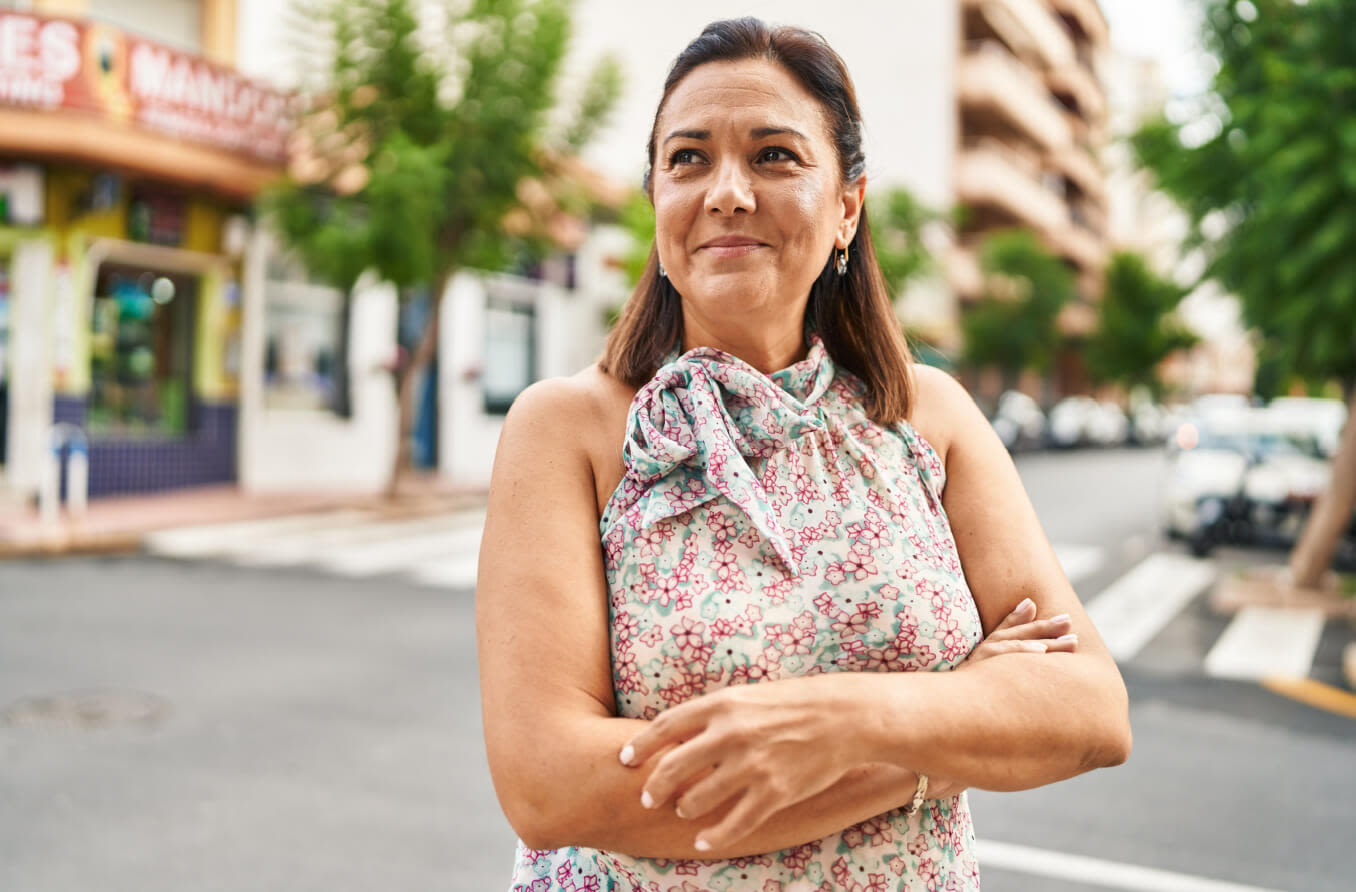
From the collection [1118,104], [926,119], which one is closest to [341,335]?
[1118,104]

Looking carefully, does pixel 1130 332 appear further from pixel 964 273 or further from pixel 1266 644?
pixel 1266 644

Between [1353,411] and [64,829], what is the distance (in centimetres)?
963

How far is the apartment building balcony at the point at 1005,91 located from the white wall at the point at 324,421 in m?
27.6

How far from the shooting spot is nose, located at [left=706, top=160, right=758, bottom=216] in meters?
1.58

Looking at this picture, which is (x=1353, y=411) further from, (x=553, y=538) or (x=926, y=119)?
(x=926, y=119)

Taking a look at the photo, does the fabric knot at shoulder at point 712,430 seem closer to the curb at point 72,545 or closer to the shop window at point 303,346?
the curb at point 72,545

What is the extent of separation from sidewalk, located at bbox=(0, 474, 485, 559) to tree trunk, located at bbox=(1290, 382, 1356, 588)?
10.2 meters

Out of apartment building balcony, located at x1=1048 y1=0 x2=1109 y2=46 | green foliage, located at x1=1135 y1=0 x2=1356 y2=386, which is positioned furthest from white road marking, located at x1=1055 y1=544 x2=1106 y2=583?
apartment building balcony, located at x1=1048 y1=0 x2=1109 y2=46

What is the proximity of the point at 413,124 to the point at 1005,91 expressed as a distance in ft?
105

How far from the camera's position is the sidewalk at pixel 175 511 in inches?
446

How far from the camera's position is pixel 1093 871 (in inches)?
164

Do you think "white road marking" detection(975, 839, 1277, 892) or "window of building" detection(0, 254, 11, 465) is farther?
"window of building" detection(0, 254, 11, 465)

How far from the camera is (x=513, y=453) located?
63.6 inches

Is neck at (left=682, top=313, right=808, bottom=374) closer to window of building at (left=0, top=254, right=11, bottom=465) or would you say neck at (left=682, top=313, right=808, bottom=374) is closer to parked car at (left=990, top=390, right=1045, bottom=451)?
window of building at (left=0, top=254, right=11, bottom=465)
